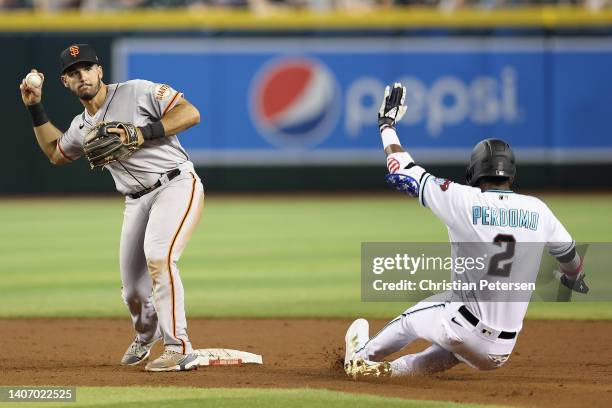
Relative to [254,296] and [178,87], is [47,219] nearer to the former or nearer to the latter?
[178,87]

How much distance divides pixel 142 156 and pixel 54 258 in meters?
6.31

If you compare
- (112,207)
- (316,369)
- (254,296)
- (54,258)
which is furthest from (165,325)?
(112,207)

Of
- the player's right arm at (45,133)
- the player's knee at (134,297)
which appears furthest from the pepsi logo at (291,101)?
the player's knee at (134,297)

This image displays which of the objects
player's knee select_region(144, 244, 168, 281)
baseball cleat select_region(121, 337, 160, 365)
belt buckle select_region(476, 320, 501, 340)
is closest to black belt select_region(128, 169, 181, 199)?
player's knee select_region(144, 244, 168, 281)

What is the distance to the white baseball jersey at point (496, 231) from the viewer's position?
546cm

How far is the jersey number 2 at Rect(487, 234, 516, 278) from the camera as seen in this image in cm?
548

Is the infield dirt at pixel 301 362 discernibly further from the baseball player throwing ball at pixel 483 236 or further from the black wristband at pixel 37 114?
the black wristband at pixel 37 114

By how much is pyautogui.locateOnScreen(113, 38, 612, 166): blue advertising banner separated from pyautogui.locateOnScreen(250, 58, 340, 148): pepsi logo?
0.02 meters

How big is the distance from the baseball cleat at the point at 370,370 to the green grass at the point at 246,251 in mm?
3089

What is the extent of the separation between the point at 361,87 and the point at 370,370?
561 inches

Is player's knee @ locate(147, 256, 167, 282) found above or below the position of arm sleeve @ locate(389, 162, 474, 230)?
below

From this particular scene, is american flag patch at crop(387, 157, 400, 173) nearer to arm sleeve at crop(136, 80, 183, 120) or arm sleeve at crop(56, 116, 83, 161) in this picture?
arm sleeve at crop(136, 80, 183, 120)

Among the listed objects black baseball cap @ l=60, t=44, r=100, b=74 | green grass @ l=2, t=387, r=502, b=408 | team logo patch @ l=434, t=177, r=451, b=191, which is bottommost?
green grass @ l=2, t=387, r=502, b=408

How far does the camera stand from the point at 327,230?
14586 millimetres
